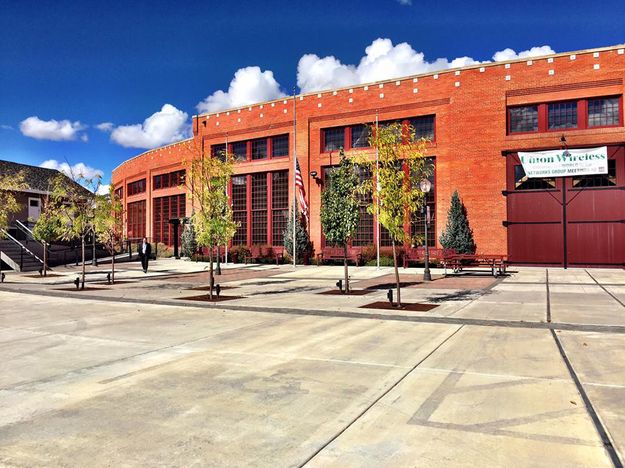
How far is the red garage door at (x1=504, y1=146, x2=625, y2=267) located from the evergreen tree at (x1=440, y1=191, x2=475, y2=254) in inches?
90.8

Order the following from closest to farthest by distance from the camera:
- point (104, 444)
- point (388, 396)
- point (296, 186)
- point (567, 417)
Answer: point (104, 444)
point (567, 417)
point (388, 396)
point (296, 186)

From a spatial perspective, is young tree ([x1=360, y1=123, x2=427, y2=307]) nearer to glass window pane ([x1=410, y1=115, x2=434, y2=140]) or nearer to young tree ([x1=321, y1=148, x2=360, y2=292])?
young tree ([x1=321, y1=148, x2=360, y2=292])

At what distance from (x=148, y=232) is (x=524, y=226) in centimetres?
3790

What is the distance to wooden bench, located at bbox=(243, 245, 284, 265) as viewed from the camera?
35.7 m

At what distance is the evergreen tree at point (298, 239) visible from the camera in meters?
34.1

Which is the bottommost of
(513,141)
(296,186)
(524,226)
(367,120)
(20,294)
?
(20,294)

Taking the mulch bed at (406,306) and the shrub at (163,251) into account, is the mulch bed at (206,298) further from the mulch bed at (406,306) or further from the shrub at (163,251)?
the shrub at (163,251)

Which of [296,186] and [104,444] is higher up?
[296,186]

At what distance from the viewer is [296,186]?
32.3 metres

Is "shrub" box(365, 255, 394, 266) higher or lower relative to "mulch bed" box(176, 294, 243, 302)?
higher

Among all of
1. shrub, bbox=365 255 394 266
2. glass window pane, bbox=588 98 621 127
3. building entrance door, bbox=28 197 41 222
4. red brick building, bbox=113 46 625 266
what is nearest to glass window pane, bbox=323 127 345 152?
red brick building, bbox=113 46 625 266

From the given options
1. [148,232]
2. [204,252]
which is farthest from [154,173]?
[204,252]

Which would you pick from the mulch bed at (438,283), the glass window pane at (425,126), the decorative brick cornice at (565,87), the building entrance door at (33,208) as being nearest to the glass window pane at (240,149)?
the glass window pane at (425,126)

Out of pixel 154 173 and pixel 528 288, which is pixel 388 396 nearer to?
pixel 528 288
